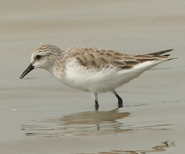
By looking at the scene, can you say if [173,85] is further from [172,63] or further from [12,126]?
[12,126]

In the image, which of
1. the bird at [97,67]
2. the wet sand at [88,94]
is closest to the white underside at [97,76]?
the bird at [97,67]

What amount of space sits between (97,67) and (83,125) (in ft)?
4.58

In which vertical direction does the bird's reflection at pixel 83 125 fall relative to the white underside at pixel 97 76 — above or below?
below

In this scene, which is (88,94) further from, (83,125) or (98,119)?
(83,125)

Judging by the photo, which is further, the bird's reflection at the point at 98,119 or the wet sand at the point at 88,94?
the bird's reflection at the point at 98,119

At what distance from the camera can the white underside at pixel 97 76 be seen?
7793 millimetres

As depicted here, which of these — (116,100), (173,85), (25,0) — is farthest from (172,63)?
(25,0)

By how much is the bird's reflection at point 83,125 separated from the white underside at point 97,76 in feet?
1.64

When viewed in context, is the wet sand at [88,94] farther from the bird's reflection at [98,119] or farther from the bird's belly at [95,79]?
the bird's belly at [95,79]

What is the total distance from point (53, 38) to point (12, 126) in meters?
5.44

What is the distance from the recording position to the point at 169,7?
539 inches

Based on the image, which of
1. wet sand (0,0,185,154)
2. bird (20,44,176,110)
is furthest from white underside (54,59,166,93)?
wet sand (0,0,185,154)

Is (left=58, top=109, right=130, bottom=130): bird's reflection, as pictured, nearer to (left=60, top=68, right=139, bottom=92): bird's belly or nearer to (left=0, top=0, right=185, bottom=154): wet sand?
(left=0, top=0, right=185, bottom=154): wet sand

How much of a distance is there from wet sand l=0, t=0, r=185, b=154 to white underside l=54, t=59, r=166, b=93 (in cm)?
43
